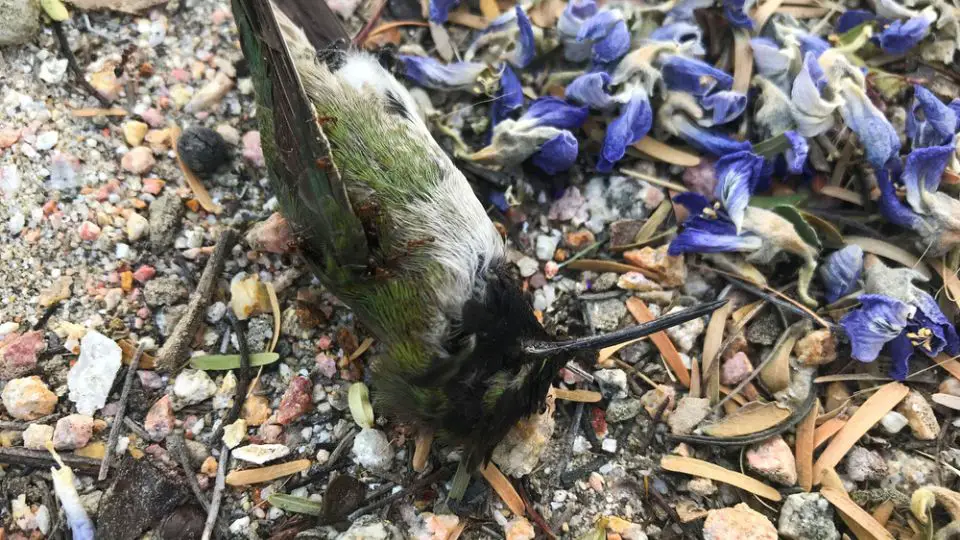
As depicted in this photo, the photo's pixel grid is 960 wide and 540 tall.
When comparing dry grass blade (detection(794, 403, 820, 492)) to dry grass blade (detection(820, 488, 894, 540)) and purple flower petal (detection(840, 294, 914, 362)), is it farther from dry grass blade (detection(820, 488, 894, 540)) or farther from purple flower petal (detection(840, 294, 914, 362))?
purple flower petal (detection(840, 294, 914, 362))

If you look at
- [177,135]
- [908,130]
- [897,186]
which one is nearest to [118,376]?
[177,135]

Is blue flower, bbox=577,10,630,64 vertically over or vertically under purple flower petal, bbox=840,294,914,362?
over

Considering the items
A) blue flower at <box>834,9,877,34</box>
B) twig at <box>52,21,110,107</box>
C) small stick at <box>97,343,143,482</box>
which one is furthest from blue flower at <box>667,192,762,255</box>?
twig at <box>52,21,110,107</box>

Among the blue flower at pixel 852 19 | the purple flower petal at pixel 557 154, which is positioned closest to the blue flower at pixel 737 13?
the blue flower at pixel 852 19

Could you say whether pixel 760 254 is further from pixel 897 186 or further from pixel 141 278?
pixel 141 278

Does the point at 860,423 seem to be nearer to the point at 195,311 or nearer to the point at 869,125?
the point at 869,125

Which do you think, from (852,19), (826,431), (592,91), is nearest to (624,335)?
(826,431)

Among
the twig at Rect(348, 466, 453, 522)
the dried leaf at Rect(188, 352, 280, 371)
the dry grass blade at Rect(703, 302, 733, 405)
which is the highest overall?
the dried leaf at Rect(188, 352, 280, 371)
